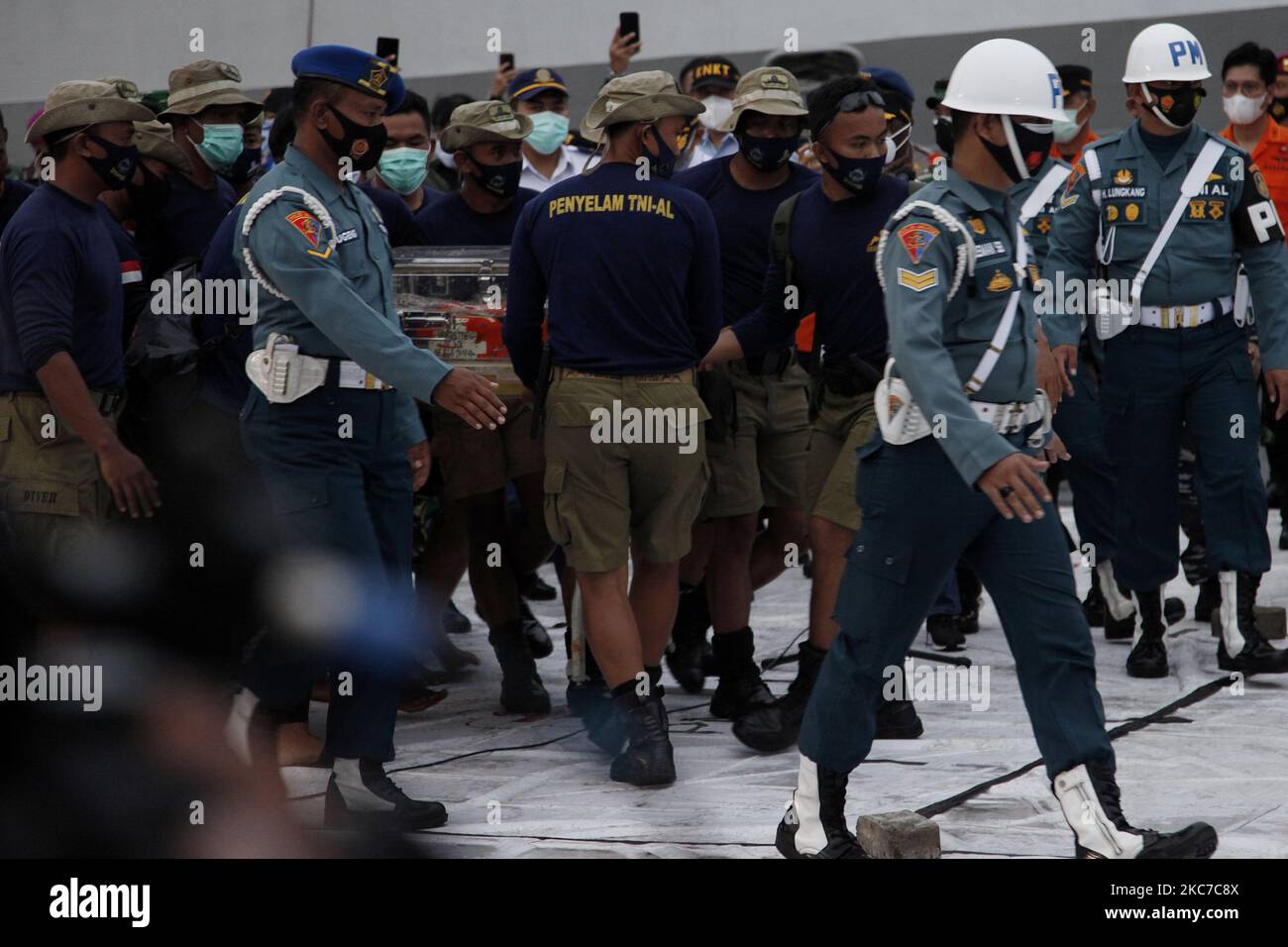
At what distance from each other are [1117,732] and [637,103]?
2524 millimetres

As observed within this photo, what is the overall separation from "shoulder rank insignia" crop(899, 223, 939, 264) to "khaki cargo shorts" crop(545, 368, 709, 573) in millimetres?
1565

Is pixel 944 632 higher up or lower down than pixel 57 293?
lower down

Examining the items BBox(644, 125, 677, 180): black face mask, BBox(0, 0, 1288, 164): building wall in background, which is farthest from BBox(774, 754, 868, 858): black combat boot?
BBox(0, 0, 1288, 164): building wall in background

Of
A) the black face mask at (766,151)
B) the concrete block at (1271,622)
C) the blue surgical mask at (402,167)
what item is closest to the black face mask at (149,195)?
the blue surgical mask at (402,167)

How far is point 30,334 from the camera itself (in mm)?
5613

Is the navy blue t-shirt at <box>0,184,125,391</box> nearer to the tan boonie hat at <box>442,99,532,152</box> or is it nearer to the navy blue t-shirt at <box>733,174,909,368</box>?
the tan boonie hat at <box>442,99,532,152</box>

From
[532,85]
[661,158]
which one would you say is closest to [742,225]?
[661,158]

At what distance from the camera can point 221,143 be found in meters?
6.97

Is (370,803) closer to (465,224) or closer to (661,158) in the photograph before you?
(661,158)

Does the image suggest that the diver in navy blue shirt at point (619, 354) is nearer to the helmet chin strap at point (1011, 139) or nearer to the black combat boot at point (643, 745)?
the black combat boot at point (643, 745)

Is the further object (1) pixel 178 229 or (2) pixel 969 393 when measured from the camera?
(1) pixel 178 229

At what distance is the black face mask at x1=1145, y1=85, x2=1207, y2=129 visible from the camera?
22.2ft

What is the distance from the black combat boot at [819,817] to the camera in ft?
14.9
